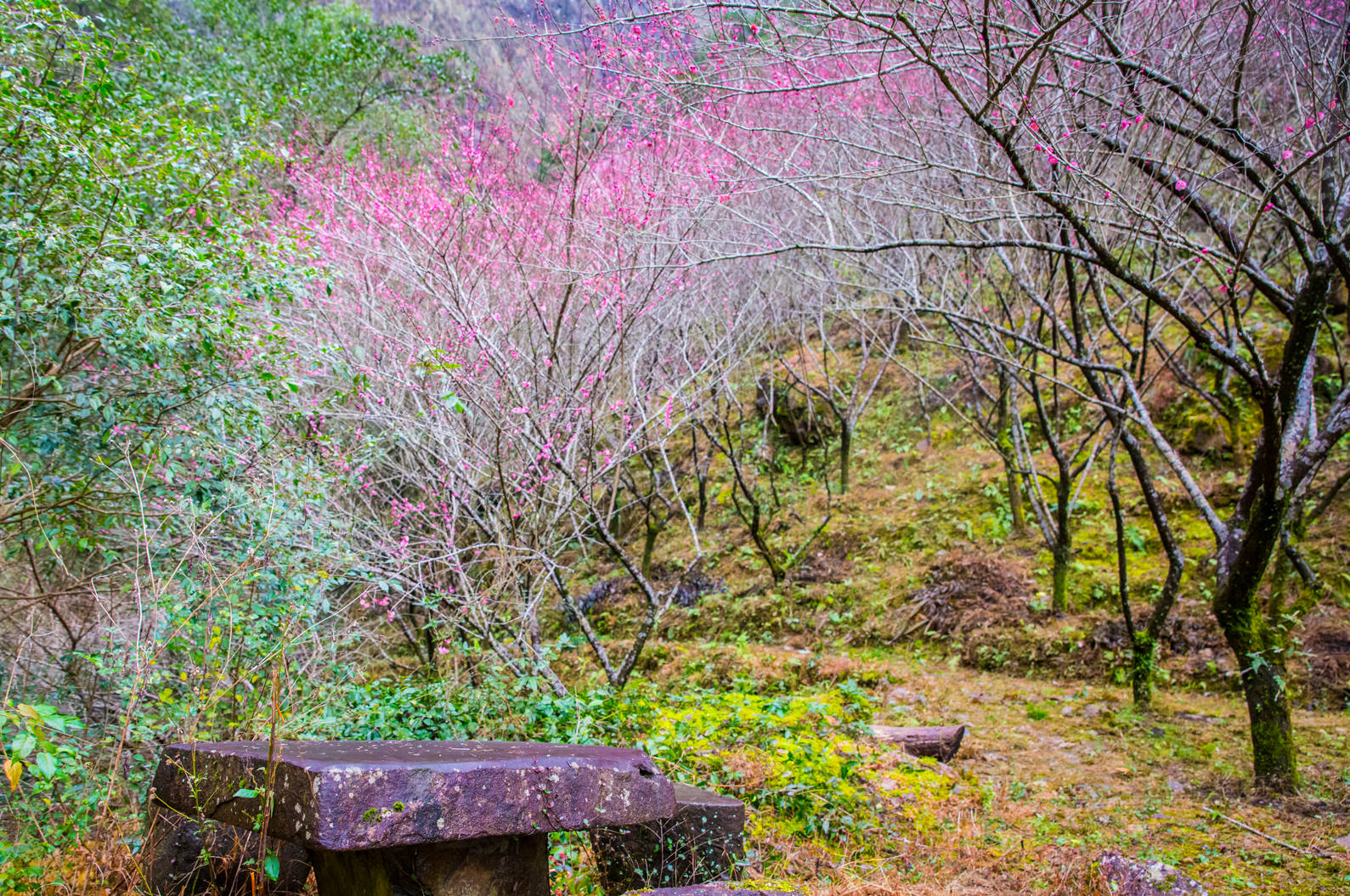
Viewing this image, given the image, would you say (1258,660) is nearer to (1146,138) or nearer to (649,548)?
(1146,138)

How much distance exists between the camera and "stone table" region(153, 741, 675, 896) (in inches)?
80.3

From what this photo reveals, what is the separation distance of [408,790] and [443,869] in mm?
460

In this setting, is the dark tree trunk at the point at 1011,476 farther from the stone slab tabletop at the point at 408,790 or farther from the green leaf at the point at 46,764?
the green leaf at the point at 46,764

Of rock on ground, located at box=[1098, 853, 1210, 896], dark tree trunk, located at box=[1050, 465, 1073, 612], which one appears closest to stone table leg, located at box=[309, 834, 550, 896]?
rock on ground, located at box=[1098, 853, 1210, 896]

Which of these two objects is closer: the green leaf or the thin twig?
the green leaf

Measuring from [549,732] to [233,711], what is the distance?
187cm

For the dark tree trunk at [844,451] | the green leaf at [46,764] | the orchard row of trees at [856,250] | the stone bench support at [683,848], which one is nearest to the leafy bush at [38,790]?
the green leaf at [46,764]

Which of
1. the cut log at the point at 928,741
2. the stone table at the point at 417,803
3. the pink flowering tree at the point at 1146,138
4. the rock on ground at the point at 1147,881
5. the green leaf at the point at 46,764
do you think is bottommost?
the cut log at the point at 928,741

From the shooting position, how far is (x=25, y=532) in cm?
452

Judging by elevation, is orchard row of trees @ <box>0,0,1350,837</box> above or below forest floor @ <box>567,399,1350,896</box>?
above

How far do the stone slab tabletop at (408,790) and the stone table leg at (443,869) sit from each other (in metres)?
0.19

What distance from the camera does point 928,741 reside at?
507 centimetres

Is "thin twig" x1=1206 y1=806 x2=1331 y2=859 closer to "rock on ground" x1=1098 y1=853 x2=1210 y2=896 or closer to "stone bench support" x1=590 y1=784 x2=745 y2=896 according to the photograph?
"rock on ground" x1=1098 y1=853 x2=1210 y2=896

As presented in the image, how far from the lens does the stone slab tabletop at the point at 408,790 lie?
2023 millimetres
